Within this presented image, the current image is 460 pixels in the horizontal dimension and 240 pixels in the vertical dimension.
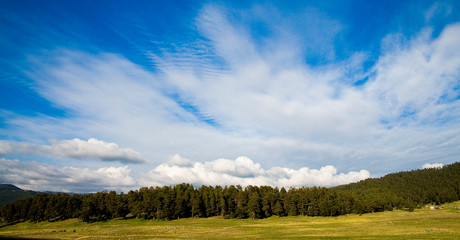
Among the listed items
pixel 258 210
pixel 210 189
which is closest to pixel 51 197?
pixel 210 189

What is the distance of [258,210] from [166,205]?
42.3 metres

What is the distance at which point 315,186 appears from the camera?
13488 cm

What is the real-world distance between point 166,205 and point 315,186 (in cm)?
8053

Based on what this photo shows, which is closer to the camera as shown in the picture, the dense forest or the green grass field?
the green grass field

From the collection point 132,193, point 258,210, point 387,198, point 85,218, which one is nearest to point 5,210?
point 85,218

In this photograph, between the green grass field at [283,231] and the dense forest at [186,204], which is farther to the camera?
the dense forest at [186,204]

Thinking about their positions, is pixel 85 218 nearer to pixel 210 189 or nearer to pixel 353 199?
pixel 210 189

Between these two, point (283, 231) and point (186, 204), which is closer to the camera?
point (283, 231)

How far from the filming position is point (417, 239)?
127ft

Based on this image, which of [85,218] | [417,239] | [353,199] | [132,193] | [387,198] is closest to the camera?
[417,239]

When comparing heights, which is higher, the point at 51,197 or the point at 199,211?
the point at 51,197

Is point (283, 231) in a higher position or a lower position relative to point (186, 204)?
lower

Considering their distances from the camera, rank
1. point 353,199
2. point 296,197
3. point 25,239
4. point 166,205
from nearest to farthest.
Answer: point 25,239, point 166,205, point 296,197, point 353,199

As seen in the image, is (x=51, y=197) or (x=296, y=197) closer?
(x=51, y=197)
